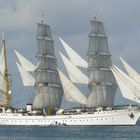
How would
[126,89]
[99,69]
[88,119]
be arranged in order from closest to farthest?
[126,89], [88,119], [99,69]

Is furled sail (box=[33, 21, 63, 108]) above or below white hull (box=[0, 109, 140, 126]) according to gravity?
above

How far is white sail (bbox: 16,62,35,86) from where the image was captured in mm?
134500

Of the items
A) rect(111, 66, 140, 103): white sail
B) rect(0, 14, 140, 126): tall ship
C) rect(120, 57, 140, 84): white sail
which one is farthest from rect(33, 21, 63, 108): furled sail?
rect(120, 57, 140, 84): white sail

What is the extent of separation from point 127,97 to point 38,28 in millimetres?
26255

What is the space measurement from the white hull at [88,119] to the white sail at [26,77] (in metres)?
6.88

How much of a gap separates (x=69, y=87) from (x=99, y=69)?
682 cm

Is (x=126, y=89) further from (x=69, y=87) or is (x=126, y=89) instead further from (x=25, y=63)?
(x=25, y=63)

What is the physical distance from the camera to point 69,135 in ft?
334

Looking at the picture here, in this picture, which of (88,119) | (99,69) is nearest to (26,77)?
(99,69)

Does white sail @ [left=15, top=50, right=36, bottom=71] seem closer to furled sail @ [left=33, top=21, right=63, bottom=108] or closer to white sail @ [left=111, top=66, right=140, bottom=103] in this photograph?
furled sail @ [left=33, top=21, right=63, bottom=108]

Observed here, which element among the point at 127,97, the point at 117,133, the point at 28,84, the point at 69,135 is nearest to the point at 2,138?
the point at 69,135

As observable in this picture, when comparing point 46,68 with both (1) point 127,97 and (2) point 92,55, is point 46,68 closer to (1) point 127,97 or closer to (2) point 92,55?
(2) point 92,55

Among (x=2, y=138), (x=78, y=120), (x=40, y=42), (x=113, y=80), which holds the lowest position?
(x=2, y=138)

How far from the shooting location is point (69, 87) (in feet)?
433
